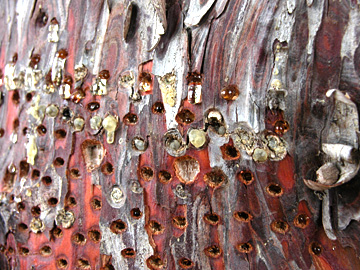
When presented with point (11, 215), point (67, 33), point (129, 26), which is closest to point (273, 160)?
point (129, 26)

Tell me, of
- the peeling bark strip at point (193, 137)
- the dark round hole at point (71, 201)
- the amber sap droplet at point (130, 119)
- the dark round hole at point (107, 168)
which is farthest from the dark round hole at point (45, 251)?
the amber sap droplet at point (130, 119)

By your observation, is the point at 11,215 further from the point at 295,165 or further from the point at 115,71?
the point at 295,165

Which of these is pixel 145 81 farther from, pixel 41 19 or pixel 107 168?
pixel 41 19

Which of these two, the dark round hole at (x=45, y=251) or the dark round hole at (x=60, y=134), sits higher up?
the dark round hole at (x=60, y=134)

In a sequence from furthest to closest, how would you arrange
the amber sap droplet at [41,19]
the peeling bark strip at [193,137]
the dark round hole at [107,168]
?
the amber sap droplet at [41,19] → the dark round hole at [107,168] → the peeling bark strip at [193,137]

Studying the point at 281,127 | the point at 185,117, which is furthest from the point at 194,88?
the point at 281,127

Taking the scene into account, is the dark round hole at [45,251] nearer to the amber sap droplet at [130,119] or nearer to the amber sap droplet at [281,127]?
the amber sap droplet at [130,119]

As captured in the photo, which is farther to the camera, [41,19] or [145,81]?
[41,19]

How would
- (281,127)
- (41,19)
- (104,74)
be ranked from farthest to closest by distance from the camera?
(41,19) < (104,74) < (281,127)
